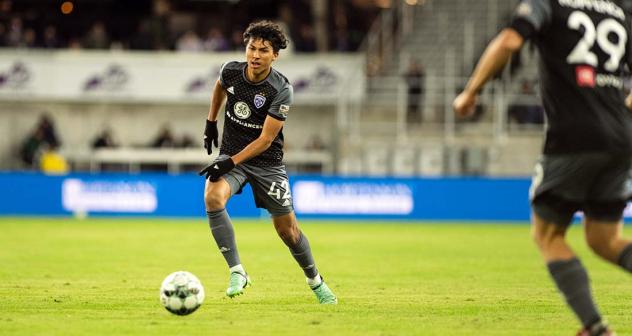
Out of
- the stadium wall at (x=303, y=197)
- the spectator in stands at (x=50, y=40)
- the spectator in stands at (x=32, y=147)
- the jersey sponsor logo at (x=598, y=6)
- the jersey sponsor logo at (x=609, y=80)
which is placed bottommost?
the stadium wall at (x=303, y=197)

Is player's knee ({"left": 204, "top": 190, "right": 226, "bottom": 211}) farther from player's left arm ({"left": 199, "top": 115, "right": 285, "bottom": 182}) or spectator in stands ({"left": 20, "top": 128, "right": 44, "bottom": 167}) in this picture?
spectator in stands ({"left": 20, "top": 128, "right": 44, "bottom": 167})

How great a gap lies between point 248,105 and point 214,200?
93cm

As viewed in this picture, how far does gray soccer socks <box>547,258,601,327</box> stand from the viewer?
7312 millimetres

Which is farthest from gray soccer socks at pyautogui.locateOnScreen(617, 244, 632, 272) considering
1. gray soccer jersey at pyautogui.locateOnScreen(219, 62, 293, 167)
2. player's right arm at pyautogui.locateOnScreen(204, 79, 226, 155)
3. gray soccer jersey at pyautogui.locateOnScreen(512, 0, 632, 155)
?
player's right arm at pyautogui.locateOnScreen(204, 79, 226, 155)

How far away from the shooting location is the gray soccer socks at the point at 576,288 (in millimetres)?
7312

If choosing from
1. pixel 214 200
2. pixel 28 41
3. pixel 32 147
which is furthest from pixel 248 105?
pixel 28 41

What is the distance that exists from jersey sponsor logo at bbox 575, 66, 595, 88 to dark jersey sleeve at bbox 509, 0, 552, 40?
1.17 feet

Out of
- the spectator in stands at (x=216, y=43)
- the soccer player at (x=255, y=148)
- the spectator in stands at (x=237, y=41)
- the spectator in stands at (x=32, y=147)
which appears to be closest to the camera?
the soccer player at (x=255, y=148)

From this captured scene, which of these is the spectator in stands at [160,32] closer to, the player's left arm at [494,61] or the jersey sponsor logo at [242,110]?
the jersey sponsor logo at [242,110]

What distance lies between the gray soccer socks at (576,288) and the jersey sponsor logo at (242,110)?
3992 millimetres

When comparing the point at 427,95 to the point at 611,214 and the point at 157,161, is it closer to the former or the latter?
the point at 157,161

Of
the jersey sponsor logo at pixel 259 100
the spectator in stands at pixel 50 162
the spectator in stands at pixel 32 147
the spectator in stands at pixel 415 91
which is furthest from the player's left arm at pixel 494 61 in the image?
the spectator in stands at pixel 32 147

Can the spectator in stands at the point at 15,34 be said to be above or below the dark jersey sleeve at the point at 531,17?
below

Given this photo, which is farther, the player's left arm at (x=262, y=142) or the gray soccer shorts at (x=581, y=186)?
the player's left arm at (x=262, y=142)
